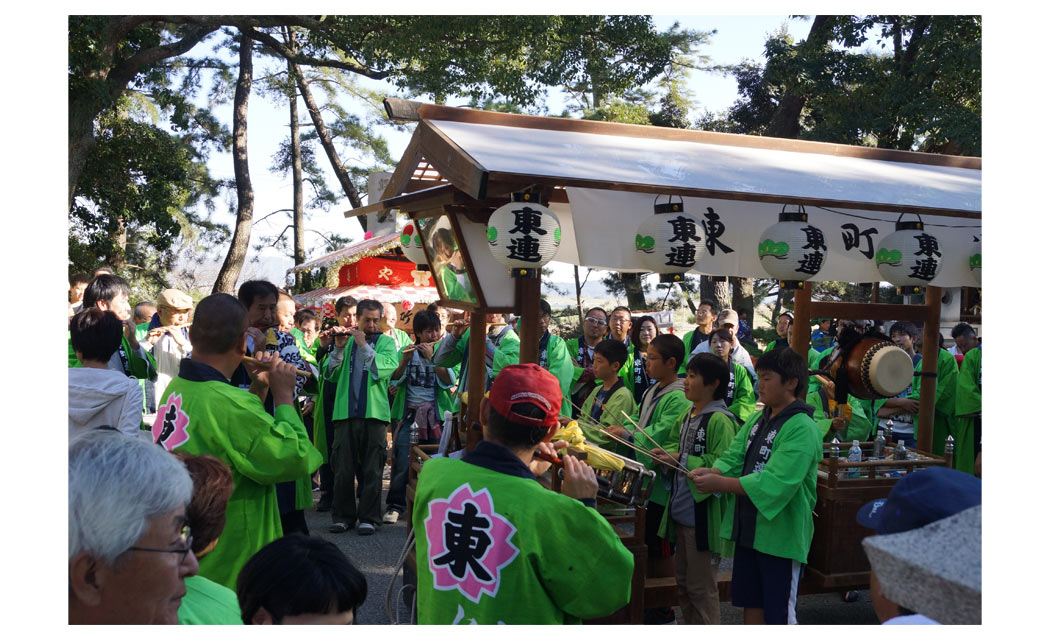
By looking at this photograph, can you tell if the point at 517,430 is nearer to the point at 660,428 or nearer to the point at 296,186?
the point at 660,428

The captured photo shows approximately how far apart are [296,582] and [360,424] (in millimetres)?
4953

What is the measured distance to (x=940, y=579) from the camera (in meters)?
1.40

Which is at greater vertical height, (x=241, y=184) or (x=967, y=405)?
(x=241, y=184)

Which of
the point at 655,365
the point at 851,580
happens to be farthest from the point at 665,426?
the point at 851,580

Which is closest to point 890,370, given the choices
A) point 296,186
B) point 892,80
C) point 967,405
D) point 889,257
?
point 889,257

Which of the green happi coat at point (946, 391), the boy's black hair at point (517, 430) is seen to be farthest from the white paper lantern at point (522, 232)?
the green happi coat at point (946, 391)

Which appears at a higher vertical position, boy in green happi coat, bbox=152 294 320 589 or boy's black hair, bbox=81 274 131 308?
boy's black hair, bbox=81 274 131 308

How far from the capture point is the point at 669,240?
188 inches

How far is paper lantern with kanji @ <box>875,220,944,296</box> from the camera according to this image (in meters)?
5.20

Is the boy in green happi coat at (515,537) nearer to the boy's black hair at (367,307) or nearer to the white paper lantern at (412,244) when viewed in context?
the white paper lantern at (412,244)

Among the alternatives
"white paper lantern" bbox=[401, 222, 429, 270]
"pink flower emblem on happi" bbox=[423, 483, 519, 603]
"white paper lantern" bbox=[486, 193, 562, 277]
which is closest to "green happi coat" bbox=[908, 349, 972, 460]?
"white paper lantern" bbox=[486, 193, 562, 277]

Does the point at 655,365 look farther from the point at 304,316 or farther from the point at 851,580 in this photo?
the point at 304,316

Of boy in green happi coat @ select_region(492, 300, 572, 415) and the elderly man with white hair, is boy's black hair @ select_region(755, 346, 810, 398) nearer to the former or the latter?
boy in green happi coat @ select_region(492, 300, 572, 415)

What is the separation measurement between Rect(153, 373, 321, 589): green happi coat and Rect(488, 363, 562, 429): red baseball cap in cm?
113
